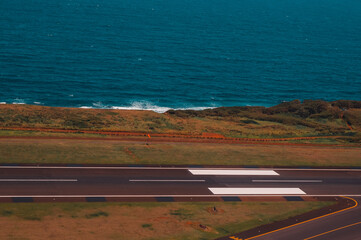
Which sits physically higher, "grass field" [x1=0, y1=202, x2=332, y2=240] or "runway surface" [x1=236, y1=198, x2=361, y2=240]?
"grass field" [x1=0, y1=202, x2=332, y2=240]

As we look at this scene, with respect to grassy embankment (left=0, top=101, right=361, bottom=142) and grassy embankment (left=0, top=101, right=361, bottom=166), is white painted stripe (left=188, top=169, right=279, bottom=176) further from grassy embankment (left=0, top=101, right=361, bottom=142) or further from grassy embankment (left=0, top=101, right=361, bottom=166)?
grassy embankment (left=0, top=101, right=361, bottom=142)

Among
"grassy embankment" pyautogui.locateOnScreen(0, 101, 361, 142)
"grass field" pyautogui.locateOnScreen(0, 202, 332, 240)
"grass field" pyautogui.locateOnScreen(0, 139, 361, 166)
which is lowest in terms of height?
"grass field" pyautogui.locateOnScreen(0, 202, 332, 240)

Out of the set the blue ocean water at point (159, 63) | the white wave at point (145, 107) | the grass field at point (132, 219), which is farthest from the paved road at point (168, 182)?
the blue ocean water at point (159, 63)

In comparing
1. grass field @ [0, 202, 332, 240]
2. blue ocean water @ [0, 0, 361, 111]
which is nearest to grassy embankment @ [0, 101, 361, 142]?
blue ocean water @ [0, 0, 361, 111]

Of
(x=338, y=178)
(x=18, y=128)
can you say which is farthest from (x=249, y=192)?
(x=18, y=128)

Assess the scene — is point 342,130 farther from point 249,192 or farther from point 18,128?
point 18,128
